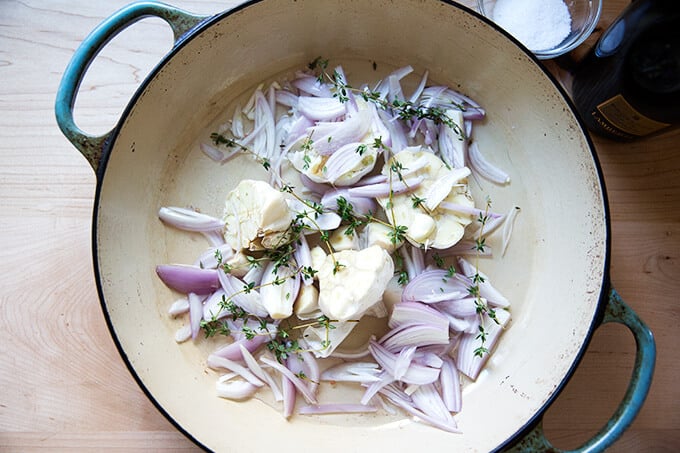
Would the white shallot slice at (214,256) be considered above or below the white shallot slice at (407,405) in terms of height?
above

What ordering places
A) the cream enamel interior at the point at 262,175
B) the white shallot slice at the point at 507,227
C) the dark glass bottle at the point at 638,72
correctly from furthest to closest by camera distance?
the white shallot slice at the point at 507,227 → the cream enamel interior at the point at 262,175 → the dark glass bottle at the point at 638,72

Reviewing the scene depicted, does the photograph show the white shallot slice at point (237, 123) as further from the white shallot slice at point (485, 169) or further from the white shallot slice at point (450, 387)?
the white shallot slice at point (450, 387)

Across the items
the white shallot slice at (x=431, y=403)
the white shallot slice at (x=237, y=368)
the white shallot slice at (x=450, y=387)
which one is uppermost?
the white shallot slice at (x=450, y=387)

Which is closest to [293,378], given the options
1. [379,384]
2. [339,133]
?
[379,384]

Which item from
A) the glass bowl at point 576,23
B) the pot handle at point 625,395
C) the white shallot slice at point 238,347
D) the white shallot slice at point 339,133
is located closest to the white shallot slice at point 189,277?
the white shallot slice at point 238,347

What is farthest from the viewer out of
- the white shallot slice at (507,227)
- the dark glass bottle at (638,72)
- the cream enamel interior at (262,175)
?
the white shallot slice at (507,227)

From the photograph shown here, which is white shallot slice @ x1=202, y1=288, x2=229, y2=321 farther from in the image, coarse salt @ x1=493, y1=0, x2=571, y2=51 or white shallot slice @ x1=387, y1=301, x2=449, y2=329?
coarse salt @ x1=493, y1=0, x2=571, y2=51

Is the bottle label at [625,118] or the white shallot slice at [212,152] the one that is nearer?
the bottle label at [625,118]

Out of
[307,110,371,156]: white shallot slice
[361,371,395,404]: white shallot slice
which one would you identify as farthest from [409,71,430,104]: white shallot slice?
[361,371,395,404]: white shallot slice
